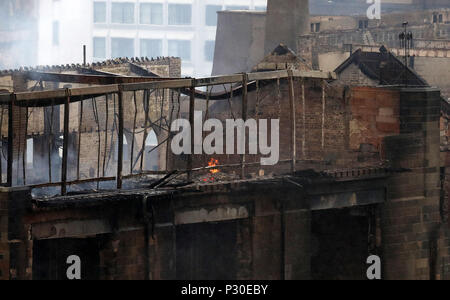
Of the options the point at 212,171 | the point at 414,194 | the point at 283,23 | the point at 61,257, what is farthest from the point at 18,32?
the point at 61,257

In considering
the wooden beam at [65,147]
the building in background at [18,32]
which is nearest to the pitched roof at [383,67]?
the wooden beam at [65,147]

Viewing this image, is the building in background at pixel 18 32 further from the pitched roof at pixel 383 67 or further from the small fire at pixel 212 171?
the small fire at pixel 212 171

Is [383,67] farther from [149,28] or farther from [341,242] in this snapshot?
[149,28]

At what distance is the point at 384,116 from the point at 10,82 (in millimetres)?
15541

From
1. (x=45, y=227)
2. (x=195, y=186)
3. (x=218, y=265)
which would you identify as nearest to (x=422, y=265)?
(x=218, y=265)

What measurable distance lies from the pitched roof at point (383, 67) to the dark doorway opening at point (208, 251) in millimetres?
8189

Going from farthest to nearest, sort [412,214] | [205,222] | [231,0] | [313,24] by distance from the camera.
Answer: [231,0], [313,24], [412,214], [205,222]

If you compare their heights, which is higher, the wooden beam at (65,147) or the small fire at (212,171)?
the wooden beam at (65,147)

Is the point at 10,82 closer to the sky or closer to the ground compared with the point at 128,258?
closer to the sky

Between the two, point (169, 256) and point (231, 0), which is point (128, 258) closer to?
point (169, 256)

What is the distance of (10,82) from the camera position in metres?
33.7

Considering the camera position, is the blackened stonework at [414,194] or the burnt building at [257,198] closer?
the burnt building at [257,198]

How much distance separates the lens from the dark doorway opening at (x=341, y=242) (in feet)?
76.5

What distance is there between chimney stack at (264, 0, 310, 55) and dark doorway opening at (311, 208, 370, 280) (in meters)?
18.8
